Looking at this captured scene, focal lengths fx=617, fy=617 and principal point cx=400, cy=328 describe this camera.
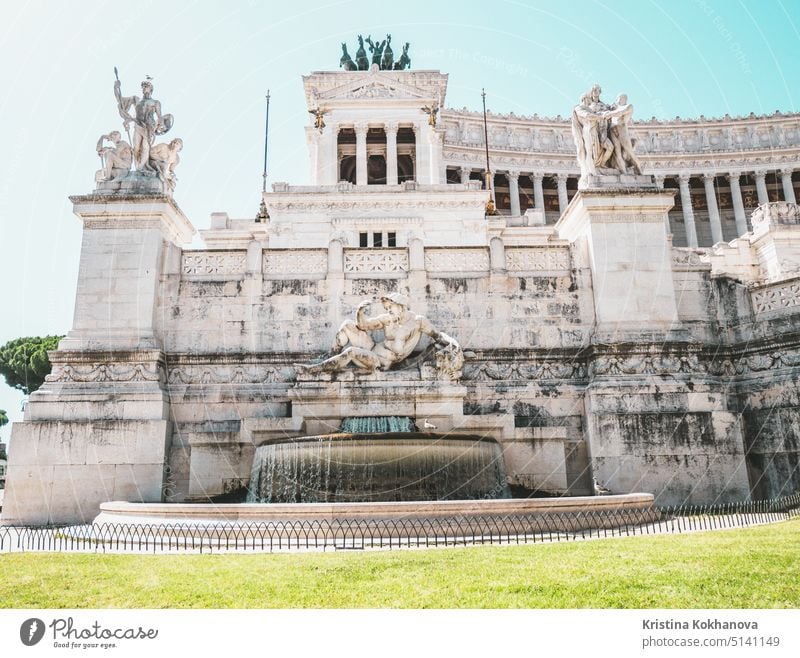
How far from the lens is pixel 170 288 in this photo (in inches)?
712

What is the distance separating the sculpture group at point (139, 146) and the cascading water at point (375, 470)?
10171 mm

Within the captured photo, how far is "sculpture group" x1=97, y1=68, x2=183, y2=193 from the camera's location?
19.0 meters

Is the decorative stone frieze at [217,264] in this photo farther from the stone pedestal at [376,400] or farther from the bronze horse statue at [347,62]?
the bronze horse statue at [347,62]

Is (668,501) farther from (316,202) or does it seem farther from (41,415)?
(316,202)

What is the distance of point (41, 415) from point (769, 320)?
64.8 ft

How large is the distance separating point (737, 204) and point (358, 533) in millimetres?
77526

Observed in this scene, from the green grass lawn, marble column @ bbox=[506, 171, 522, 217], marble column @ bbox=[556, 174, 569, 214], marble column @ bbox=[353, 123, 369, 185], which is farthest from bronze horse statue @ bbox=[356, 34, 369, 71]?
the green grass lawn

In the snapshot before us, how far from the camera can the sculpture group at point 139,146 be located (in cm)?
1895

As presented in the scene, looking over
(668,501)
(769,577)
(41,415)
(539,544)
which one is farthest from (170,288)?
(769,577)

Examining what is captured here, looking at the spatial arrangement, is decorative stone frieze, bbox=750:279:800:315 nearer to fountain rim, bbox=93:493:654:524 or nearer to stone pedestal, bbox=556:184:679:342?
stone pedestal, bbox=556:184:679:342

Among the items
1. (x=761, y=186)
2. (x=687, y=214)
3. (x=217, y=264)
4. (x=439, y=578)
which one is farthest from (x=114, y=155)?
(x=761, y=186)

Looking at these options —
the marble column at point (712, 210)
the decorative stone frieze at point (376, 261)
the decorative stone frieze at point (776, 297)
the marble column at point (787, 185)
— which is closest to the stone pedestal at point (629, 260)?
the decorative stone frieze at point (776, 297)
